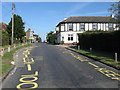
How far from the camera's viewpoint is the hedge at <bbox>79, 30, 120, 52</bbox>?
15702 millimetres

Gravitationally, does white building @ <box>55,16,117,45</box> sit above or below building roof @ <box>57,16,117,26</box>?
below

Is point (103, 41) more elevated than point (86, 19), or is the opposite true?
point (86, 19)

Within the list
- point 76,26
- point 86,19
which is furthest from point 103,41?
point 86,19

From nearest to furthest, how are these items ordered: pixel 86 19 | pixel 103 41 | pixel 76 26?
pixel 103 41
pixel 76 26
pixel 86 19

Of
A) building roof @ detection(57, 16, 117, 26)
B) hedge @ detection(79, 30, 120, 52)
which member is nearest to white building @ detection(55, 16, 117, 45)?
building roof @ detection(57, 16, 117, 26)

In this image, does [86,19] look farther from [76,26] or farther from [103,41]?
[103,41]

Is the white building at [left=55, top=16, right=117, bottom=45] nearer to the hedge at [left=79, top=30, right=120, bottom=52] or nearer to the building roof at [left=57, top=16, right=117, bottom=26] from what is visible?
the building roof at [left=57, top=16, right=117, bottom=26]

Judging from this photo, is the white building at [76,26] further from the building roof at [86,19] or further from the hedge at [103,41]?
the hedge at [103,41]

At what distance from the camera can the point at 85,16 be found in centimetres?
4841

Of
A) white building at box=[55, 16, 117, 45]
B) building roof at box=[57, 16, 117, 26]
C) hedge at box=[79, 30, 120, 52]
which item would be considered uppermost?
building roof at box=[57, 16, 117, 26]

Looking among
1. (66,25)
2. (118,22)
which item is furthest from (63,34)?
(118,22)

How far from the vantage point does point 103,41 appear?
18.7 m

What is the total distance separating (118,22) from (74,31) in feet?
106

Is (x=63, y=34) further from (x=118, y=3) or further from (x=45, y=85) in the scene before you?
(x=45, y=85)
